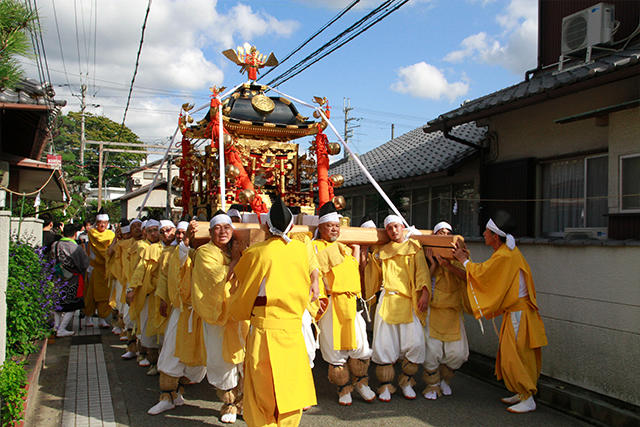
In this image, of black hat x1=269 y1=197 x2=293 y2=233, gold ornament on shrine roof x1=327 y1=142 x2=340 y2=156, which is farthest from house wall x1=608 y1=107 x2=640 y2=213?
black hat x1=269 y1=197 x2=293 y2=233

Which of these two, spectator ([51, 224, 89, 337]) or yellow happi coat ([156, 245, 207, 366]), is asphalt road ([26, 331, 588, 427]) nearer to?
yellow happi coat ([156, 245, 207, 366])

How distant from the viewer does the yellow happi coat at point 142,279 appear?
19.7 feet

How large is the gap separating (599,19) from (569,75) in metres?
1.76

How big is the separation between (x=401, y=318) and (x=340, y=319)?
2.14 feet

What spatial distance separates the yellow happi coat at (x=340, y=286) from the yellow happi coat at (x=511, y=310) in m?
1.21

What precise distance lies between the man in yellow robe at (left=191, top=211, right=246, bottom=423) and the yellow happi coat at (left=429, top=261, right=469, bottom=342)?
6.88 feet

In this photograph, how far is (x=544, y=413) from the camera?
4.81 m

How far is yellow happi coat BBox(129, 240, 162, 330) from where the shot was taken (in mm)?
6016

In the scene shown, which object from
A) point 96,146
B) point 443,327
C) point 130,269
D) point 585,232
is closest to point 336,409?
point 443,327

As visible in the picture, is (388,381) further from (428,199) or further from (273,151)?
(428,199)

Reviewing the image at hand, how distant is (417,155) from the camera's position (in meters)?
11.9

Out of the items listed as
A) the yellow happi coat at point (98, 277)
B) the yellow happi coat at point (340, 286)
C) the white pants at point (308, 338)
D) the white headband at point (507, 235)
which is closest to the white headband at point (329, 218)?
the yellow happi coat at point (340, 286)

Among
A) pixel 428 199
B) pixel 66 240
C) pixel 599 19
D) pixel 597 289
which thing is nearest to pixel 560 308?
pixel 597 289

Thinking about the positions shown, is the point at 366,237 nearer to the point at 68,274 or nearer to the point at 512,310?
the point at 512,310
